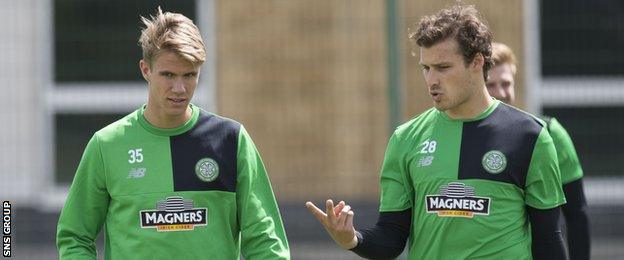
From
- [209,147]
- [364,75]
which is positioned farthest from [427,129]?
→ [364,75]

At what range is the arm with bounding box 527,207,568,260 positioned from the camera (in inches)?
160

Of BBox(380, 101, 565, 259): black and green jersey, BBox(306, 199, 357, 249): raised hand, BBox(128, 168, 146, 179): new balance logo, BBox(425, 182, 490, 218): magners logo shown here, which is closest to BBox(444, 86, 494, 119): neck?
BBox(380, 101, 565, 259): black and green jersey

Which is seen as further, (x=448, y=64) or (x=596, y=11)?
(x=596, y=11)

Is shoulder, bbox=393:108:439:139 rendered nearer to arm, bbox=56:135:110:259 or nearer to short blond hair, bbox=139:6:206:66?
short blond hair, bbox=139:6:206:66

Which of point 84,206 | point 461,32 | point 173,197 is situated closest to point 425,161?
point 461,32

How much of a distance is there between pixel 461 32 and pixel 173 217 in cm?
110

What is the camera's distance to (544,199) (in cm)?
407

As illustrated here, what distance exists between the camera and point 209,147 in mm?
4199

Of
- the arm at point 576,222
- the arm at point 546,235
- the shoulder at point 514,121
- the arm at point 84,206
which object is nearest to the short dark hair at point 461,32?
the shoulder at point 514,121

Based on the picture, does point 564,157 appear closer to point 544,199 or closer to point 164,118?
point 544,199

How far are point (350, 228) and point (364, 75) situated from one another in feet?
18.8

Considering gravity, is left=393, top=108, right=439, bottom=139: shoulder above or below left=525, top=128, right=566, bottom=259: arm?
above

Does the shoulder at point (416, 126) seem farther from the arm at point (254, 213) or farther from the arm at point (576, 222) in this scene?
the arm at point (576, 222)

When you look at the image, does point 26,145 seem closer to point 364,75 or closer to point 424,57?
point 364,75
